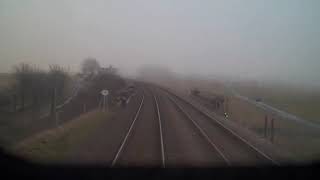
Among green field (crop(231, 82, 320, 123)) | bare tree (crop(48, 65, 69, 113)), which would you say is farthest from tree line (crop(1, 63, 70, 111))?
green field (crop(231, 82, 320, 123))

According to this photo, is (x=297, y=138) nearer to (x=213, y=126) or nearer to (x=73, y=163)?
(x=213, y=126)

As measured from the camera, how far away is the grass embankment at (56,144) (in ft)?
31.9

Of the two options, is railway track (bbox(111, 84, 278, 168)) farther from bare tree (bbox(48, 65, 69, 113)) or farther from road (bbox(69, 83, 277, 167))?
bare tree (bbox(48, 65, 69, 113))

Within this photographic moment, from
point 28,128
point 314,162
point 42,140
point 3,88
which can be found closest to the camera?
point 314,162

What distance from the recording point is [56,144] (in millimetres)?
12203

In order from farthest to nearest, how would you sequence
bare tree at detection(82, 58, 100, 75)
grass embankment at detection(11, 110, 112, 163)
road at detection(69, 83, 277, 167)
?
bare tree at detection(82, 58, 100, 75) → grass embankment at detection(11, 110, 112, 163) → road at detection(69, 83, 277, 167)

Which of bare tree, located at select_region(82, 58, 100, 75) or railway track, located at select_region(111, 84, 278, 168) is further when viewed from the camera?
bare tree, located at select_region(82, 58, 100, 75)

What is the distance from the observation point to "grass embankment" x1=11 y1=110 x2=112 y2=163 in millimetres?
9727

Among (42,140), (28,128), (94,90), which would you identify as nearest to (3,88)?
(28,128)

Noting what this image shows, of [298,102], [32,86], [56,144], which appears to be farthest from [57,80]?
[298,102]

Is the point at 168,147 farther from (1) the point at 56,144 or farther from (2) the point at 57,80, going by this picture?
(2) the point at 57,80

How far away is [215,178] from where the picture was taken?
7.05m

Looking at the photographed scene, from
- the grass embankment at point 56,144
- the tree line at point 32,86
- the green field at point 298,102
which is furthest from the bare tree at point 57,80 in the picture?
the green field at point 298,102

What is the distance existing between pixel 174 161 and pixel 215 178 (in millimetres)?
2568
